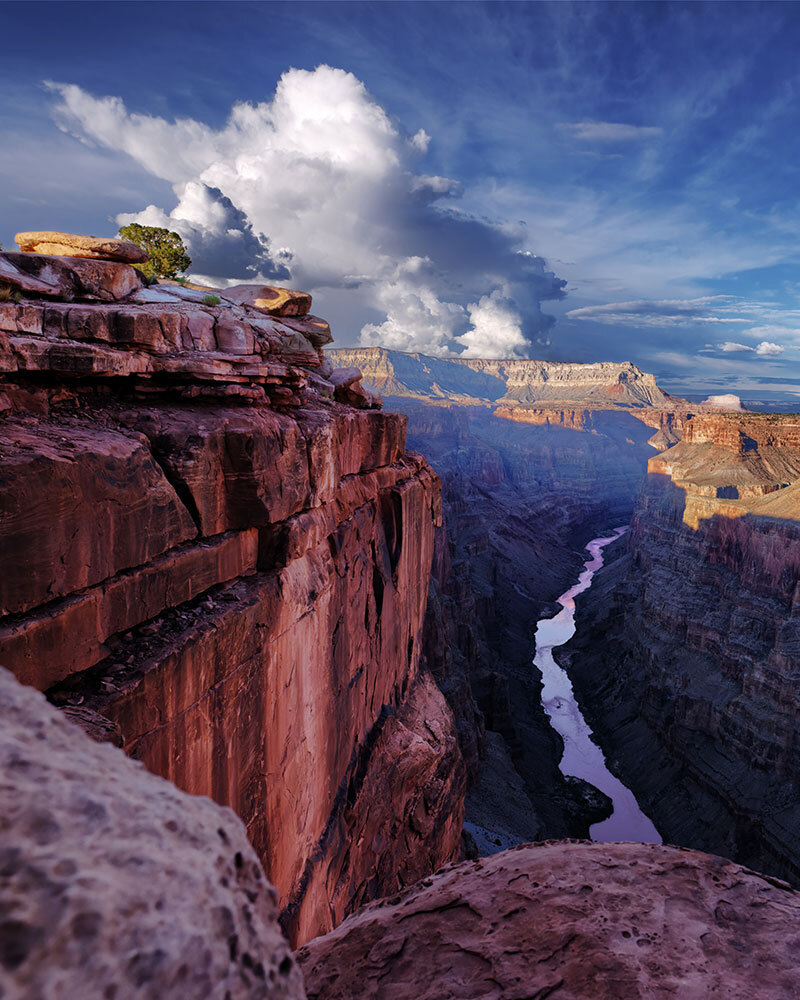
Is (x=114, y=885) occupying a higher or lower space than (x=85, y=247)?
lower

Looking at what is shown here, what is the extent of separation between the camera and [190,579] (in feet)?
26.8

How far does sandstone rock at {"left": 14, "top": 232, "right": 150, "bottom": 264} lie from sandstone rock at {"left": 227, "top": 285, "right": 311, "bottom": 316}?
4.06m

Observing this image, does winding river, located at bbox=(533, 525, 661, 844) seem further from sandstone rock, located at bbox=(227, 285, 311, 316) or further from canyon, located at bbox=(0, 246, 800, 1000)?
sandstone rock, located at bbox=(227, 285, 311, 316)

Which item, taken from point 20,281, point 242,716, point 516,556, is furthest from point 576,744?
point 20,281

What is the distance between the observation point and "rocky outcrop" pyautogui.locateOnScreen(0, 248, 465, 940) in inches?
244

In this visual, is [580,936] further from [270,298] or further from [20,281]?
[270,298]

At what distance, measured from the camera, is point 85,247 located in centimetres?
1105

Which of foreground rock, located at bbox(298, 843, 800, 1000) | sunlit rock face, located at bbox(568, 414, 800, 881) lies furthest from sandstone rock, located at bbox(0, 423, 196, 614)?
sunlit rock face, located at bbox(568, 414, 800, 881)

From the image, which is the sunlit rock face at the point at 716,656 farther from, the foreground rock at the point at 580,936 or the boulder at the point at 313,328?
the boulder at the point at 313,328

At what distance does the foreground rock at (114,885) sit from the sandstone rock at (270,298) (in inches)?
560

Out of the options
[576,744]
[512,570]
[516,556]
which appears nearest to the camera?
[576,744]

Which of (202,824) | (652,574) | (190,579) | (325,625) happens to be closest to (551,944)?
(202,824)

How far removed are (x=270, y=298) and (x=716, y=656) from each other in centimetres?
4685

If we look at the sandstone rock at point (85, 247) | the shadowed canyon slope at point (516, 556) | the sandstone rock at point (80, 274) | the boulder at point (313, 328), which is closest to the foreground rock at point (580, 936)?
the sandstone rock at point (80, 274)
